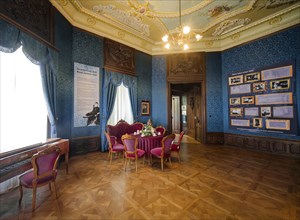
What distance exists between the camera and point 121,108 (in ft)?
20.4

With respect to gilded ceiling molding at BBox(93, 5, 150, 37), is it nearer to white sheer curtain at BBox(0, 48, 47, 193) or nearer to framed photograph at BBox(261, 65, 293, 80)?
white sheer curtain at BBox(0, 48, 47, 193)

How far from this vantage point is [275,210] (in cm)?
214

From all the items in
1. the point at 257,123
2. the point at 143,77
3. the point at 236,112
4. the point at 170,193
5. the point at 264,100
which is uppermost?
the point at 143,77

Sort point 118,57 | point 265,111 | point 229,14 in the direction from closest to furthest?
point 229,14
point 265,111
point 118,57

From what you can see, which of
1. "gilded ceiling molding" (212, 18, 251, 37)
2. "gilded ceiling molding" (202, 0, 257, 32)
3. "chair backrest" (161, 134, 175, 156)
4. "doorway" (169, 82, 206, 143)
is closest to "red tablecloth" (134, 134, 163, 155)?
"chair backrest" (161, 134, 175, 156)

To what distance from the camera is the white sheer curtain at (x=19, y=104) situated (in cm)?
271

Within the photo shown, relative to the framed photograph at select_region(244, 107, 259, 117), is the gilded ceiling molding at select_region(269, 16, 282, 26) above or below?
above

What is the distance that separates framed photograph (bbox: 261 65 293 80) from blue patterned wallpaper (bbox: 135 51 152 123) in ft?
16.3

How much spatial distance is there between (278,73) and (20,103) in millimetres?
8167

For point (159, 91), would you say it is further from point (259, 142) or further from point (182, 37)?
point (259, 142)

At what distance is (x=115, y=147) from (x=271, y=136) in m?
5.96

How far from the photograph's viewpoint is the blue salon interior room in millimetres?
2385

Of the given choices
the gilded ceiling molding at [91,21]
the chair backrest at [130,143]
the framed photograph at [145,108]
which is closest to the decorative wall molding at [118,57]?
the gilded ceiling molding at [91,21]

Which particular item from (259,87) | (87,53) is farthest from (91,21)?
(259,87)
